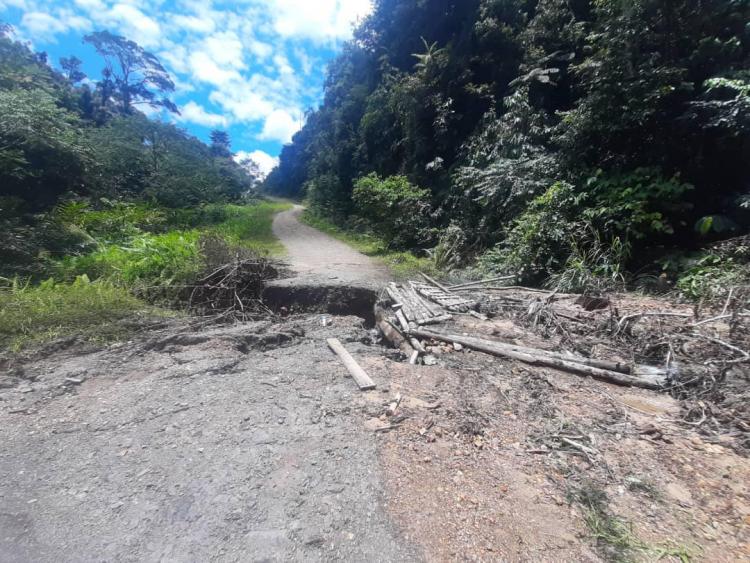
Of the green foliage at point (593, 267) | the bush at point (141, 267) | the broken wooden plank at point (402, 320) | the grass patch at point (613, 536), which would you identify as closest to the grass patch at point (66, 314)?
the bush at point (141, 267)

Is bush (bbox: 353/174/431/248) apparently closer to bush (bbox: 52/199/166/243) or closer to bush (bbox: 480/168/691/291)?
bush (bbox: 480/168/691/291)

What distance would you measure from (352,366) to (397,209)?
772 centimetres

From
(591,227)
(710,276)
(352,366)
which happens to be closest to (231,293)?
(352,366)

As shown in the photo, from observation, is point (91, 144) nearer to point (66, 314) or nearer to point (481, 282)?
point (66, 314)

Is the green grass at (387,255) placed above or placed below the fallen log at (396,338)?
above

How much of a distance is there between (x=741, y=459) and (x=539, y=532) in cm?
165

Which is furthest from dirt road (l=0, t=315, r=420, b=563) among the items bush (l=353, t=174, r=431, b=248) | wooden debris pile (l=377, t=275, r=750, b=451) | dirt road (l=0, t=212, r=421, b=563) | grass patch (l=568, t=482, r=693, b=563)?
bush (l=353, t=174, r=431, b=248)

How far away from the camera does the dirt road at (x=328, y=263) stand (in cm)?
716

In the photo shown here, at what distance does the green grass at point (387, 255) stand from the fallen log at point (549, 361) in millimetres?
3535

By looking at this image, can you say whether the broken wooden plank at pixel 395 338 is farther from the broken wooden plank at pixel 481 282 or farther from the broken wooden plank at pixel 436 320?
the broken wooden plank at pixel 481 282

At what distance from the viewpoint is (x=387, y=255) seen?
10.3 meters

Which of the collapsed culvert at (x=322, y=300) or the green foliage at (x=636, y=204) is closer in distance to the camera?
the green foliage at (x=636, y=204)

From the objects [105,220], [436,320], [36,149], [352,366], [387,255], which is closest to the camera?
[352,366]

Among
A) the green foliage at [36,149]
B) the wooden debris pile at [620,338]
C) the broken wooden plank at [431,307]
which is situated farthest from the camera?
the green foliage at [36,149]
